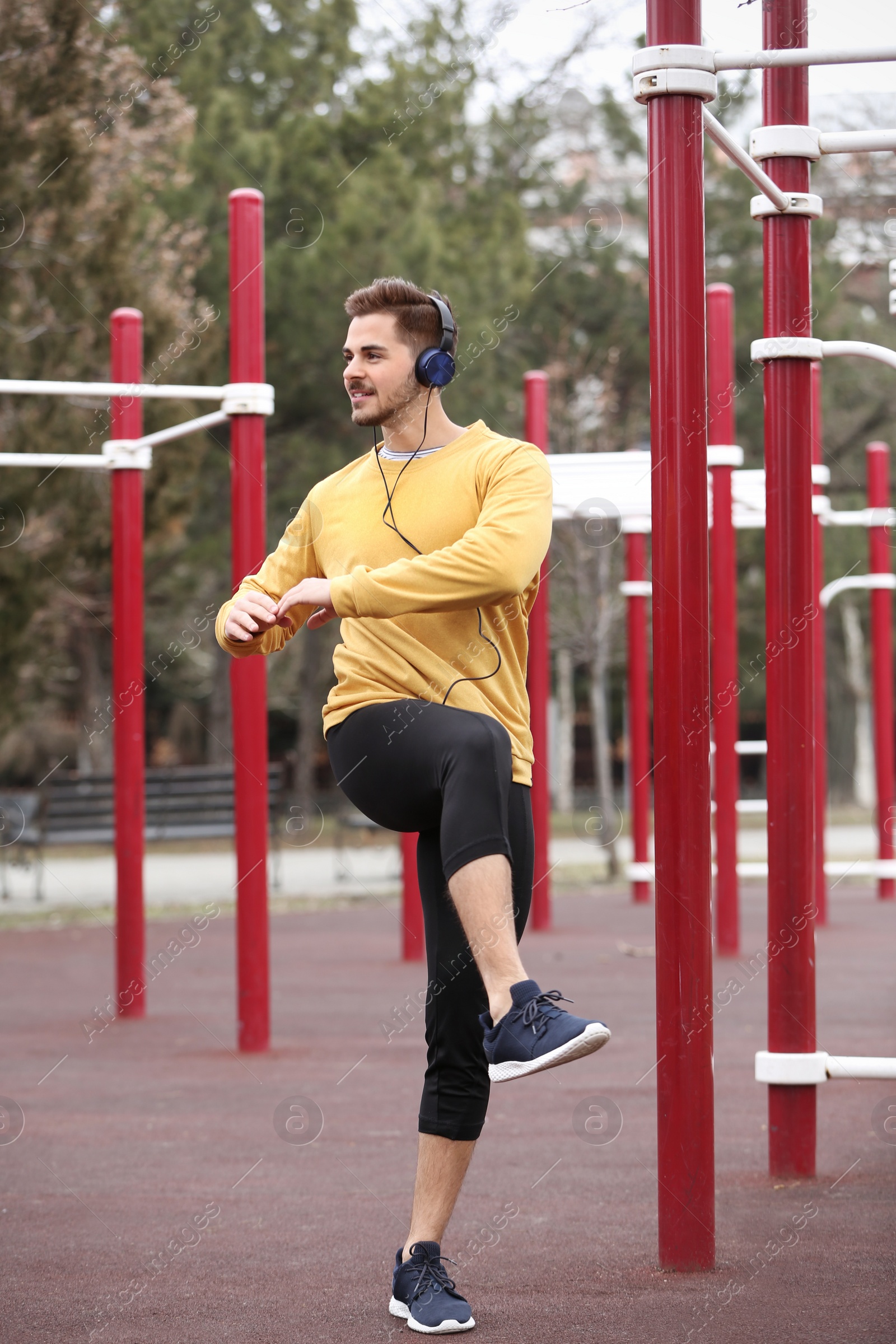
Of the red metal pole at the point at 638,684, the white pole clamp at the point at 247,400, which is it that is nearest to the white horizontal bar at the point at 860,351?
the white pole clamp at the point at 247,400

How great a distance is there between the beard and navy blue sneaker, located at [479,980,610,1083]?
111 cm

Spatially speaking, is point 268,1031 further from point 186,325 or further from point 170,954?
point 186,325

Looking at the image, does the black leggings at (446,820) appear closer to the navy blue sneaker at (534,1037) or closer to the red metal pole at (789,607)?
the navy blue sneaker at (534,1037)

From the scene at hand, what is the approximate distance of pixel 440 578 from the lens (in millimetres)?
2916

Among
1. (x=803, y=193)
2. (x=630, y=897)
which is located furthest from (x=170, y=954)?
(x=803, y=193)

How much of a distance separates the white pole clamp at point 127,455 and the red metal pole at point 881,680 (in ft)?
20.5

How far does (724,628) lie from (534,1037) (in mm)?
6541

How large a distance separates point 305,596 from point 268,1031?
4120mm

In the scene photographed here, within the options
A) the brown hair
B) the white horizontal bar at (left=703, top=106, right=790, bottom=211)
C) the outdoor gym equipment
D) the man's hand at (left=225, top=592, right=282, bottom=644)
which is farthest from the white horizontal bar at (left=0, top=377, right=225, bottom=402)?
the man's hand at (left=225, top=592, right=282, bottom=644)

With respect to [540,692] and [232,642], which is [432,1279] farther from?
[540,692]

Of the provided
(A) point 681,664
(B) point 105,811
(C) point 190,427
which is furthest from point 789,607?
(B) point 105,811

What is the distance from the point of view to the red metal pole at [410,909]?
8.87 metres

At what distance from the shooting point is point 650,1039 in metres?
6.95

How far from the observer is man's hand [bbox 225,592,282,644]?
3.06m
